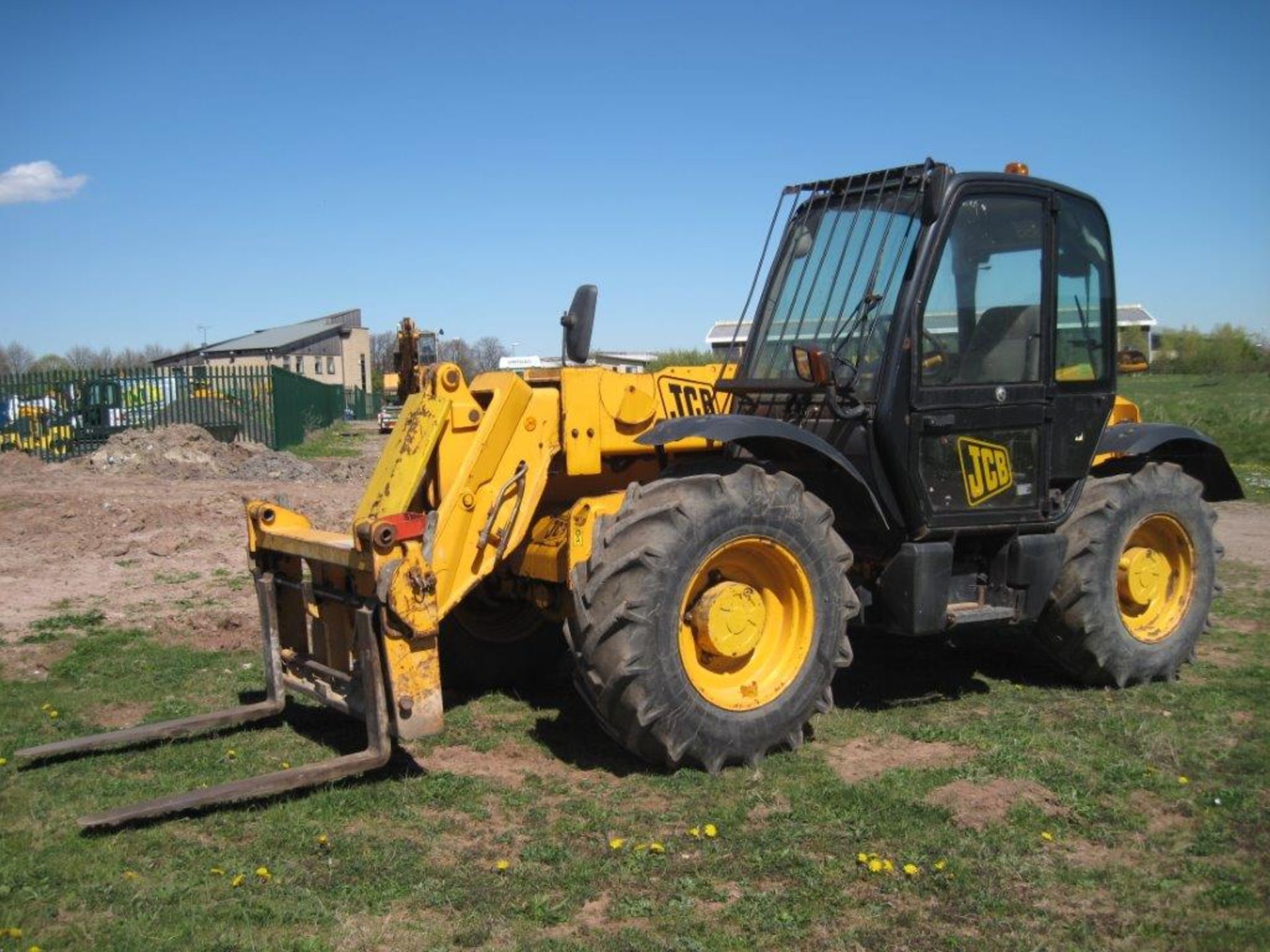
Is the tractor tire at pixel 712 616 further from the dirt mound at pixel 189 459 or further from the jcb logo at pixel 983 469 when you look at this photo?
the dirt mound at pixel 189 459

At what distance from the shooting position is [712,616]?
5.68 metres

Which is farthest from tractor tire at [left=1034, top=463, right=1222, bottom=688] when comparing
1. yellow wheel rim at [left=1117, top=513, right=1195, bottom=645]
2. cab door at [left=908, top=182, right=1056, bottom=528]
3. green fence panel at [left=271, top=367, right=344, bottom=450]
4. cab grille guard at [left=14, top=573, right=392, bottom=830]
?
green fence panel at [left=271, top=367, right=344, bottom=450]

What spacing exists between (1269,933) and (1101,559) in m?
3.22

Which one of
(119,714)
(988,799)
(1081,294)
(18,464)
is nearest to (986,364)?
(1081,294)

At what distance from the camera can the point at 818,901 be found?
4262 mm

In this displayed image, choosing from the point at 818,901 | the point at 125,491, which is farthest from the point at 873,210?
the point at 125,491

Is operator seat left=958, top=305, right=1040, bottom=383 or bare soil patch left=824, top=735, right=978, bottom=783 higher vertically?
operator seat left=958, top=305, right=1040, bottom=383

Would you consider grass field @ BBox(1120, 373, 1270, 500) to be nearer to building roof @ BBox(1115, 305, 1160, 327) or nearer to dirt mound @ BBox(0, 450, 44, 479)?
building roof @ BBox(1115, 305, 1160, 327)

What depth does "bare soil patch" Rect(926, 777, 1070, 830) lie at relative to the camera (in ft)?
16.6

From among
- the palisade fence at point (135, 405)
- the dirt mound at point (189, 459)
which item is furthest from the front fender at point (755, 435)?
the palisade fence at point (135, 405)

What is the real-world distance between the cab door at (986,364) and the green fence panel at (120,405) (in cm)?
2176

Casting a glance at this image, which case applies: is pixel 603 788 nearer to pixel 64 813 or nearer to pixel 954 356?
pixel 64 813

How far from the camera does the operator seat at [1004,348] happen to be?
6.61 metres

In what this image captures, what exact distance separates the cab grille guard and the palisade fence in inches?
802
